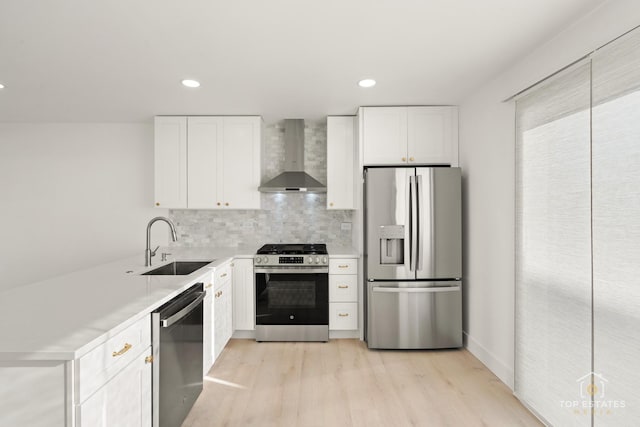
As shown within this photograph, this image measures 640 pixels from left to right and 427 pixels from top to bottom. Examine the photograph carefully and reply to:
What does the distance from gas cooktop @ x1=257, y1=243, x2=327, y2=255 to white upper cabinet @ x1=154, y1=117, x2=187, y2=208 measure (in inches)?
43.3

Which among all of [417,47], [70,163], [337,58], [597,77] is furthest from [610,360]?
[70,163]

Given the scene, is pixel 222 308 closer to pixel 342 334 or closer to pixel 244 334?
pixel 244 334

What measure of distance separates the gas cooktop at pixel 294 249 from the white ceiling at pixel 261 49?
1.53 m

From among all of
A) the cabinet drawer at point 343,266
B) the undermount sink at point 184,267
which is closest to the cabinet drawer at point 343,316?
the cabinet drawer at point 343,266

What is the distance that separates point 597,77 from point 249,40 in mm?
1995

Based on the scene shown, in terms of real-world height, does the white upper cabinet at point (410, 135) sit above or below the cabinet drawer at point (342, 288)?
above

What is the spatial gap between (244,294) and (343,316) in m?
1.08

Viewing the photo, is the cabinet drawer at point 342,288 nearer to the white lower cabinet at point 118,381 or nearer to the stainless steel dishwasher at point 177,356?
the stainless steel dishwasher at point 177,356

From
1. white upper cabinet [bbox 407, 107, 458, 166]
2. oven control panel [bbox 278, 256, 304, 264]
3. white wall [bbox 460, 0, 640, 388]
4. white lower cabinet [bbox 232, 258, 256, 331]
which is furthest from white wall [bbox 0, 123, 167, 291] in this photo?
white wall [bbox 460, 0, 640, 388]

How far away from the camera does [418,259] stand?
3.24 meters

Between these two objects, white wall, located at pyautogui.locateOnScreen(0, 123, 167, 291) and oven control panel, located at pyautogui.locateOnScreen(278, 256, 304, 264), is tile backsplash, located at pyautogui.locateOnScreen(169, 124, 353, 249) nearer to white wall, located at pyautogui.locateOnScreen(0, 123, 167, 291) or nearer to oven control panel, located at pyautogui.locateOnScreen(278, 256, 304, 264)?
white wall, located at pyautogui.locateOnScreen(0, 123, 167, 291)

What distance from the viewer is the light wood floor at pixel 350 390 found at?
7.24 ft

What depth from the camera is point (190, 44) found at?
7.09ft

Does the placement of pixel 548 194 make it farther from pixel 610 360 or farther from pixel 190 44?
pixel 190 44
